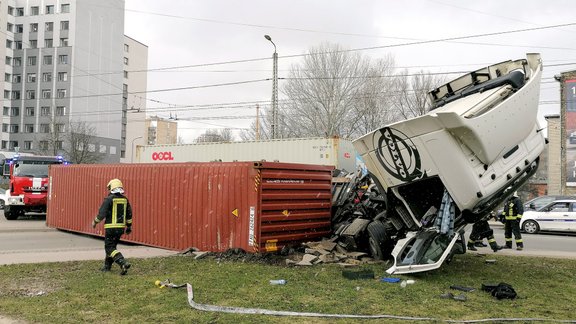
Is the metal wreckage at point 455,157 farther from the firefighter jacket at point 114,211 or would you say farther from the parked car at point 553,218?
the parked car at point 553,218

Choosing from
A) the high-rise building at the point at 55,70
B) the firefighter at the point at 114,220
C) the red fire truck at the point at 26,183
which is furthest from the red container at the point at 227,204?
the high-rise building at the point at 55,70

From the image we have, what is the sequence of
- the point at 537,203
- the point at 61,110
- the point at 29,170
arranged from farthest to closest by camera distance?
the point at 61,110 → the point at 537,203 → the point at 29,170

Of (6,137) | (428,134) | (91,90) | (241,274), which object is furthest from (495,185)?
(6,137)

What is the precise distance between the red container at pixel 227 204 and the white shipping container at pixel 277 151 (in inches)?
360

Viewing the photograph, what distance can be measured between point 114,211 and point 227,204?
2.57 m

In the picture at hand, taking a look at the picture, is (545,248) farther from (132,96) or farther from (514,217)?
(132,96)

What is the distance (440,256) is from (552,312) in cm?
188

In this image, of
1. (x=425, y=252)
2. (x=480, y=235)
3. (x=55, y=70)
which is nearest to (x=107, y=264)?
(x=425, y=252)

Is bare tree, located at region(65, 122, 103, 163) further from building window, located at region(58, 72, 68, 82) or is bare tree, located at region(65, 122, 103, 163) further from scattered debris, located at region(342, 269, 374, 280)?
scattered debris, located at region(342, 269, 374, 280)

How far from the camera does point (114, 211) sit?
8125 millimetres

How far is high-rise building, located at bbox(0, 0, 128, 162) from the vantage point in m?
66.6

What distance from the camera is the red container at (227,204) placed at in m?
9.62

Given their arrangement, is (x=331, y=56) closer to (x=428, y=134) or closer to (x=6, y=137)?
(x=428, y=134)

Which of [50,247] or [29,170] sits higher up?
[29,170]
